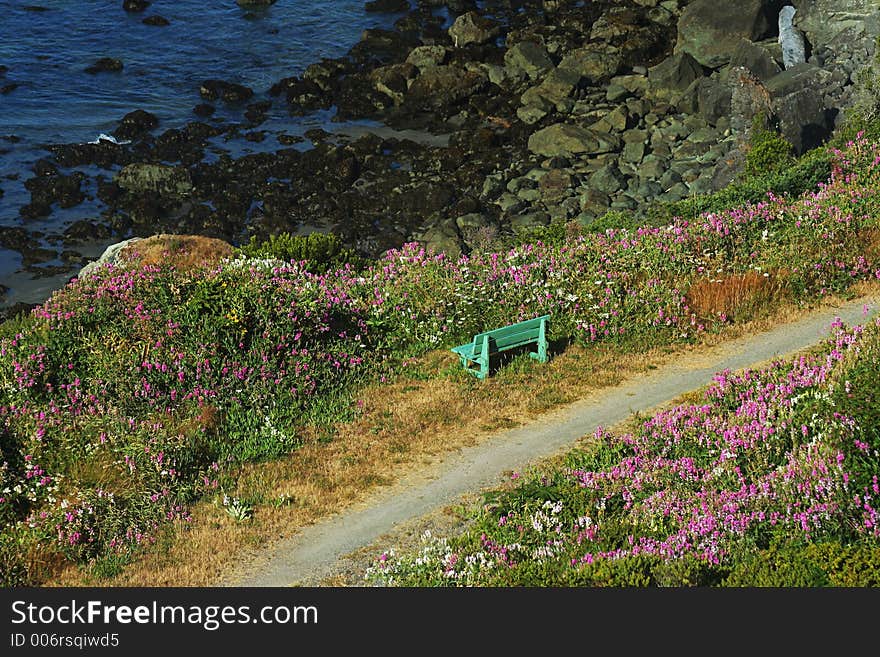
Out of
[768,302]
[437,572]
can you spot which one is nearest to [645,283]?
[768,302]

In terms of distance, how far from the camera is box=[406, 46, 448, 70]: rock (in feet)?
164

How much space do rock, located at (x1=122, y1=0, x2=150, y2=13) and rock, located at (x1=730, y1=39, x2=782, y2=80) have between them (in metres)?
35.6

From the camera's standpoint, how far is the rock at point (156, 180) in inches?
1609

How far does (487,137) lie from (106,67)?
22.6 meters

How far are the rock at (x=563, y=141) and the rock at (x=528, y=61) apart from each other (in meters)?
7.13

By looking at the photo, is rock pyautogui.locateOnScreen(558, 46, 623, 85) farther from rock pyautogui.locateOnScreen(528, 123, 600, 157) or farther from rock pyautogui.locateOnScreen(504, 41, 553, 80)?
rock pyautogui.locateOnScreen(528, 123, 600, 157)

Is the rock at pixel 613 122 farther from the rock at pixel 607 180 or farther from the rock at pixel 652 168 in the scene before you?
the rock at pixel 607 180

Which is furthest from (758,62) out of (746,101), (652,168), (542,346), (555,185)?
(542,346)

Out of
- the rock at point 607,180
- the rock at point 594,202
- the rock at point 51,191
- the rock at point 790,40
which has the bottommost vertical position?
the rock at point 51,191

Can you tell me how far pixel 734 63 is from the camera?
4219 centimetres

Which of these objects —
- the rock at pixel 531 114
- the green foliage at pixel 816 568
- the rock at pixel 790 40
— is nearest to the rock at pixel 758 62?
the rock at pixel 790 40

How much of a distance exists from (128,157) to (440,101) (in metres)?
12.8

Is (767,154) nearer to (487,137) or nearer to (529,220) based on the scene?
(529,220)

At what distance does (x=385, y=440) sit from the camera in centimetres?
1727
